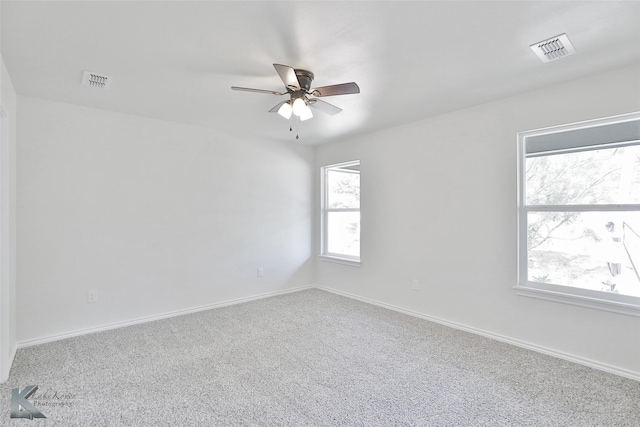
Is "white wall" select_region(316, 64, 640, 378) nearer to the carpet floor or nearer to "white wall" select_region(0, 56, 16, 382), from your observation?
the carpet floor

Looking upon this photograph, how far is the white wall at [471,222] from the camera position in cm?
262

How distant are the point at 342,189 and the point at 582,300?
3278 millimetres

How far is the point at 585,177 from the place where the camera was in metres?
2.75

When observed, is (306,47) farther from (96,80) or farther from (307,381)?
(307,381)

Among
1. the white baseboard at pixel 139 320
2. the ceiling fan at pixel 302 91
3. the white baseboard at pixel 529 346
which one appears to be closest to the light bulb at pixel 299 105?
the ceiling fan at pixel 302 91

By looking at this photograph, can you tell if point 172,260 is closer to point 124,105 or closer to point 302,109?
point 124,105

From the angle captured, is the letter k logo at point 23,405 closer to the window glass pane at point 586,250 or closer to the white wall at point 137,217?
the white wall at point 137,217

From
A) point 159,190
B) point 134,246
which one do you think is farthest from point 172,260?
point 159,190

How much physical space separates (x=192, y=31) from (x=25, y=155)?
7.56ft

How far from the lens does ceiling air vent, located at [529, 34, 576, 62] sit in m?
2.09

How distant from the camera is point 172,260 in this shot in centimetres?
390

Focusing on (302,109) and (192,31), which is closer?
(192,31)

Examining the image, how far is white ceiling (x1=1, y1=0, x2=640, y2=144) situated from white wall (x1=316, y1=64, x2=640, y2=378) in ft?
0.85

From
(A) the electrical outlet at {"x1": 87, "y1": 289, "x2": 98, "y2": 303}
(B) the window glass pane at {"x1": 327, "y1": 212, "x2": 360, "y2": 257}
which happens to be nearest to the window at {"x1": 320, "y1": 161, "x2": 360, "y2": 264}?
(B) the window glass pane at {"x1": 327, "y1": 212, "x2": 360, "y2": 257}
